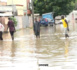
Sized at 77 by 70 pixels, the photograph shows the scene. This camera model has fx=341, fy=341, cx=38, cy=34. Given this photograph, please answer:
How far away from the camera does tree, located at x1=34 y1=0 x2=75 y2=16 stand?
62.1 meters

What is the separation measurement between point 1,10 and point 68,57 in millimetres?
24705

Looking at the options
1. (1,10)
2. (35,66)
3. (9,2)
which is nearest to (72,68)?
(35,66)

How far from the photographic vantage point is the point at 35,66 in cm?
1066

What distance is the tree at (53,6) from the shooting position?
2443 inches

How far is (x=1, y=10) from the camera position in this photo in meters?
36.7

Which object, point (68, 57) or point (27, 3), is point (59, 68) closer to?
point (68, 57)

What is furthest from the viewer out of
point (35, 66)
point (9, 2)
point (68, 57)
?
point (9, 2)

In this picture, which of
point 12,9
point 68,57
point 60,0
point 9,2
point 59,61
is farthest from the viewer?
point 60,0

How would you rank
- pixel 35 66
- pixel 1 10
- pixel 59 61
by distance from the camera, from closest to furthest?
pixel 35 66
pixel 59 61
pixel 1 10

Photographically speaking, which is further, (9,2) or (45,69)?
(9,2)

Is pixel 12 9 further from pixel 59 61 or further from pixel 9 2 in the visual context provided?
pixel 59 61

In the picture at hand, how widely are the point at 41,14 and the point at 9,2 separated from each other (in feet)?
34.4

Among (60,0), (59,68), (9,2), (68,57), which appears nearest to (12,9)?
(9,2)

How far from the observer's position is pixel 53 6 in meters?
62.0
